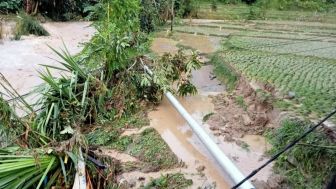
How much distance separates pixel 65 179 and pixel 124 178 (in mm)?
532

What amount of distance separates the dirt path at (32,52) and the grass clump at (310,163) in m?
3.01

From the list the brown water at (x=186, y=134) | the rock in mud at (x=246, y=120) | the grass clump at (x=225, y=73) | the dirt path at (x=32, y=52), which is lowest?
the brown water at (x=186, y=134)

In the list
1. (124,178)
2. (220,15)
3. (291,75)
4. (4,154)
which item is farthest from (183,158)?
(220,15)

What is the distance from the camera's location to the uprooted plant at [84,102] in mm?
3439

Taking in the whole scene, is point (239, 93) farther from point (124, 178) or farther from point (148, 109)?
point (124, 178)

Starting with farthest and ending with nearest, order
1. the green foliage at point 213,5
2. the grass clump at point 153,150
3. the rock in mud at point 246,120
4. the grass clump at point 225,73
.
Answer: the green foliage at point 213,5 → the grass clump at point 225,73 → the rock in mud at point 246,120 → the grass clump at point 153,150

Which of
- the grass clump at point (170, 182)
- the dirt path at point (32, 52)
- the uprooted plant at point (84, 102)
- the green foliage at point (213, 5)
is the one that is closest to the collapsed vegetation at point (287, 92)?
the grass clump at point (170, 182)

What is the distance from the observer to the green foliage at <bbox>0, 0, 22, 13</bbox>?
13.6m

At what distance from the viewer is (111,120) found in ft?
16.0

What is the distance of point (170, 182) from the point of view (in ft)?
11.4

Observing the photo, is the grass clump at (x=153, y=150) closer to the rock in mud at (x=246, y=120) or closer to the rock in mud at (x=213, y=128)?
the rock in mud at (x=213, y=128)

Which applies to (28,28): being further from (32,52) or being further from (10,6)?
(10,6)

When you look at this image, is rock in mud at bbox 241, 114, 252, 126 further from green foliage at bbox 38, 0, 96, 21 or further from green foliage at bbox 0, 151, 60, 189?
green foliage at bbox 38, 0, 96, 21

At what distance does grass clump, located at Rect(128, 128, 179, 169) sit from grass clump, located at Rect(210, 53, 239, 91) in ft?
6.69
